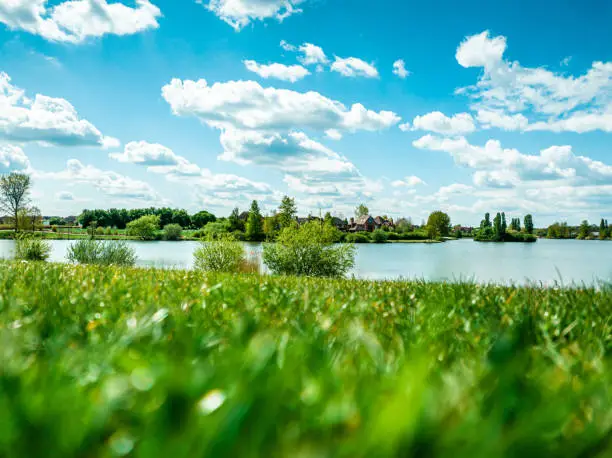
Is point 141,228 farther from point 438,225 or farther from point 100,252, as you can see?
point 438,225

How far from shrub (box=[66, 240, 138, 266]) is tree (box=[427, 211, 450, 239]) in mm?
123104

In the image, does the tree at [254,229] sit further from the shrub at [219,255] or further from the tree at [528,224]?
the tree at [528,224]

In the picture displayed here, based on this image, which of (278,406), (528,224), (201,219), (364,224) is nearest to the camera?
(278,406)

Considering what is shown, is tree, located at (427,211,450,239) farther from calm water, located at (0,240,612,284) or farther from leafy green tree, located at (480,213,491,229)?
calm water, located at (0,240,612,284)

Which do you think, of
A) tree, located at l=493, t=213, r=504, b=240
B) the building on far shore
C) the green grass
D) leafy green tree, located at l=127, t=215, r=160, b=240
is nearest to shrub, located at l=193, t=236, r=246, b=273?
the green grass

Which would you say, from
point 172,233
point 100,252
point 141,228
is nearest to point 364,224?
point 172,233

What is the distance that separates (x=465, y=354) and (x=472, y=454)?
Answer: 1.57 m

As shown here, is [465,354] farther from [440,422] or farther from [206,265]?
[206,265]

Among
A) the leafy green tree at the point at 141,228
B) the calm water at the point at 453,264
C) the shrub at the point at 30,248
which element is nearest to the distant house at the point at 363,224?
the leafy green tree at the point at 141,228

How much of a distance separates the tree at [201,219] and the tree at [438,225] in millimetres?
80880

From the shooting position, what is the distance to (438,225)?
498 feet

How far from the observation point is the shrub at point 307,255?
43.3m

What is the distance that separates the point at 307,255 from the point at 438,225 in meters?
117

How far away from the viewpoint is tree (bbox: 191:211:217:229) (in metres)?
175
